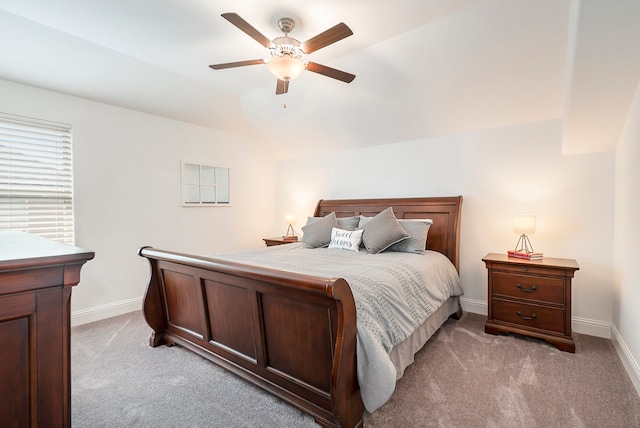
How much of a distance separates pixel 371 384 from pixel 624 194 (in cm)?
259

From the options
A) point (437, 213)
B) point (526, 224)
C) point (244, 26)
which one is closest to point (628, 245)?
point (526, 224)

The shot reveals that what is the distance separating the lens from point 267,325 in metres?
1.89

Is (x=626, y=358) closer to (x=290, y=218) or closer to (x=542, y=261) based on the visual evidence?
(x=542, y=261)

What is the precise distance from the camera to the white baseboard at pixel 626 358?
80.6 inches

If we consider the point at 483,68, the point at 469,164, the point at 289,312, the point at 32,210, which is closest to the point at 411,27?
the point at 483,68

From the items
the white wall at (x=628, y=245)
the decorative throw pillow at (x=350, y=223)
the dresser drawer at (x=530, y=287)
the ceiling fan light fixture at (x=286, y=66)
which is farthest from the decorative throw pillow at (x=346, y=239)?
the white wall at (x=628, y=245)

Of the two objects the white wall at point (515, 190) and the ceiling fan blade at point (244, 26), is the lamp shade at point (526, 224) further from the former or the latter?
the ceiling fan blade at point (244, 26)

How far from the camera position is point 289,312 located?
5.77ft

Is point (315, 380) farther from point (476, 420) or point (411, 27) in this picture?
point (411, 27)

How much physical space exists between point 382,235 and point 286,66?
187 cm

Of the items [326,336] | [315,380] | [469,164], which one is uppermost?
[469,164]

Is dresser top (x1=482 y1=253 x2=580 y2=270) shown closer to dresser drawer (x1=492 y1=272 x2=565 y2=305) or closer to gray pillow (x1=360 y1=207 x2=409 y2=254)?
dresser drawer (x1=492 y1=272 x2=565 y2=305)

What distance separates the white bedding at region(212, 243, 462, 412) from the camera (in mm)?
1578

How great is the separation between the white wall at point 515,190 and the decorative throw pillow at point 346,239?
1035 mm
